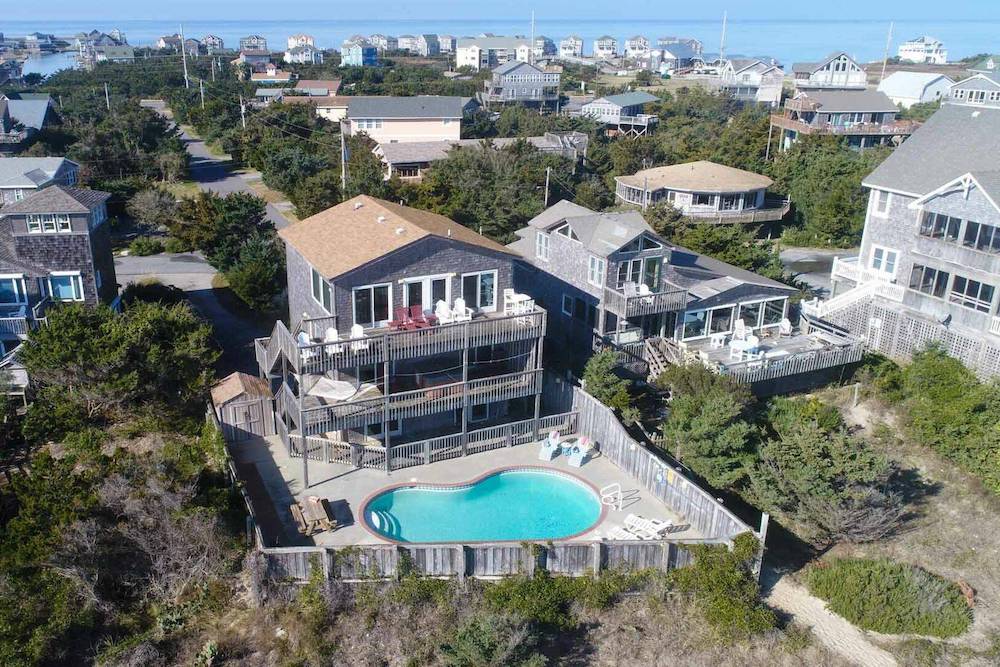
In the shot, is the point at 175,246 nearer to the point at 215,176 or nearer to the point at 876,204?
the point at 215,176

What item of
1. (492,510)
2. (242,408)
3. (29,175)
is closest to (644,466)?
(492,510)

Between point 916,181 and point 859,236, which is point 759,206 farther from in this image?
point 916,181

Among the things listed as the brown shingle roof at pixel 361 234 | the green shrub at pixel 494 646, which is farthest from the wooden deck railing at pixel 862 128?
the green shrub at pixel 494 646

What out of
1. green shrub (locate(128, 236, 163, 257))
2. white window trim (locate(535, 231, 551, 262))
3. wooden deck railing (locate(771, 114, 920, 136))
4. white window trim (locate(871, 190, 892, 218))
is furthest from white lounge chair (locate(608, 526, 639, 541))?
wooden deck railing (locate(771, 114, 920, 136))

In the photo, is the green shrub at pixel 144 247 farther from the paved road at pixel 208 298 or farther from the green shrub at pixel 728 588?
the green shrub at pixel 728 588

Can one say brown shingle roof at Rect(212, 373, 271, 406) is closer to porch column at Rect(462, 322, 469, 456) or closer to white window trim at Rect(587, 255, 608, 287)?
porch column at Rect(462, 322, 469, 456)

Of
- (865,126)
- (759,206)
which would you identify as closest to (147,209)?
(759,206)
